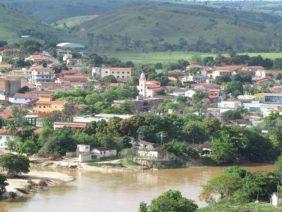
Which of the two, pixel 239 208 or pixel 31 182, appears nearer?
pixel 239 208

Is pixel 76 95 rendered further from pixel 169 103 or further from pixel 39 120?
pixel 39 120

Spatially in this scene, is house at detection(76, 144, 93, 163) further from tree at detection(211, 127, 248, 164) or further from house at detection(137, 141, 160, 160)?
tree at detection(211, 127, 248, 164)

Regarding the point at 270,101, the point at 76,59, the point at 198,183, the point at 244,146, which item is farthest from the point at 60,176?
the point at 76,59

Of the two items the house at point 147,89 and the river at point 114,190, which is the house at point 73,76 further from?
the river at point 114,190

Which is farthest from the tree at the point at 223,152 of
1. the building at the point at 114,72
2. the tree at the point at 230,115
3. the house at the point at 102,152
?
the building at the point at 114,72

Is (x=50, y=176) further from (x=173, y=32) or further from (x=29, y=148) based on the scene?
(x=173, y=32)

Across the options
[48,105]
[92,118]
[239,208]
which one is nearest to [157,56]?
[48,105]
